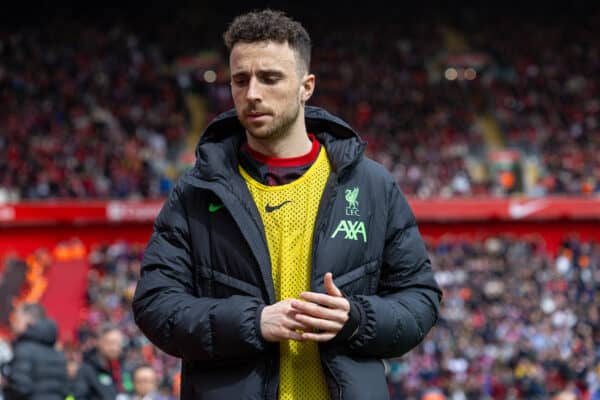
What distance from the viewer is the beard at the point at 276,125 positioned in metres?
2.65

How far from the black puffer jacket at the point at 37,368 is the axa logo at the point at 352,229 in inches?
161

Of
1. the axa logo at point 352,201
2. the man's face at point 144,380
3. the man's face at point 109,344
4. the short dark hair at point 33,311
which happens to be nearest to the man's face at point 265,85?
the axa logo at point 352,201

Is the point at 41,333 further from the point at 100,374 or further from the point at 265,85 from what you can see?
the point at 265,85

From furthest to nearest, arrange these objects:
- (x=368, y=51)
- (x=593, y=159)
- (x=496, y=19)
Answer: (x=496, y=19) < (x=368, y=51) < (x=593, y=159)

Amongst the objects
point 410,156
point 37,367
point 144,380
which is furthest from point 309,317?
point 410,156

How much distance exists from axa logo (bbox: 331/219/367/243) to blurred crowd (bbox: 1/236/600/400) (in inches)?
311

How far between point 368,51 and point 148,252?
3040 cm

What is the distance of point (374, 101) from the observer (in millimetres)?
29969

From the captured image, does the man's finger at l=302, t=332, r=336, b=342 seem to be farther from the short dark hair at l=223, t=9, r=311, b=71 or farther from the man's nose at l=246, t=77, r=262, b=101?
the short dark hair at l=223, t=9, r=311, b=71

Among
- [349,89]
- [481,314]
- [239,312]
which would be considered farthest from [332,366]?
[349,89]

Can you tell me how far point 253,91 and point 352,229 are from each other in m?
0.48

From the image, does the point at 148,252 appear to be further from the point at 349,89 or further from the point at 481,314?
the point at 349,89

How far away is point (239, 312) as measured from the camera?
248 cm

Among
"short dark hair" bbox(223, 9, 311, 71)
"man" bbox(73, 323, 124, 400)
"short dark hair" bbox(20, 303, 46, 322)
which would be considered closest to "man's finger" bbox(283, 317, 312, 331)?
"short dark hair" bbox(223, 9, 311, 71)
